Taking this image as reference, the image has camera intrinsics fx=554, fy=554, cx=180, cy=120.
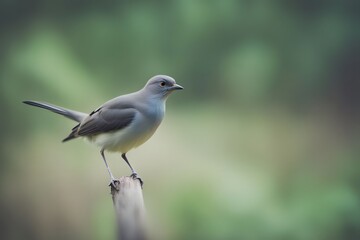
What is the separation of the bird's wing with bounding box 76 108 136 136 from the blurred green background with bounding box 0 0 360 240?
1.09m

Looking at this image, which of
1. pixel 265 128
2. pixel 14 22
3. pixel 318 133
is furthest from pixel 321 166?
pixel 14 22

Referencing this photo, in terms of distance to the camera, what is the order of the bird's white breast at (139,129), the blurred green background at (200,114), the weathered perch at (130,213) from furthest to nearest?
1. the blurred green background at (200,114)
2. the bird's white breast at (139,129)
3. the weathered perch at (130,213)

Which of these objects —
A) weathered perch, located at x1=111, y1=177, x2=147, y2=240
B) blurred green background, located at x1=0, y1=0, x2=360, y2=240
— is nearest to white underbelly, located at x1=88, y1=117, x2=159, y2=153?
weathered perch, located at x1=111, y1=177, x2=147, y2=240

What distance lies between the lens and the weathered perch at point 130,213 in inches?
56.2

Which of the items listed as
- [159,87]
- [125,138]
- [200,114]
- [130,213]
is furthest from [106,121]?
[200,114]

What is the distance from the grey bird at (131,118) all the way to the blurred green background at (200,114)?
43.8 inches

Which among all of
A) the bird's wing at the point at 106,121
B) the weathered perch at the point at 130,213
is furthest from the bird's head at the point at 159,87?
the weathered perch at the point at 130,213

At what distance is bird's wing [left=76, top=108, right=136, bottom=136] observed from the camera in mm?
2119

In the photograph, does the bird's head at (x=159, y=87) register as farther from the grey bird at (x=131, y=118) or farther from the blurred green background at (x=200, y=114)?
the blurred green background at (x=200, y=114)

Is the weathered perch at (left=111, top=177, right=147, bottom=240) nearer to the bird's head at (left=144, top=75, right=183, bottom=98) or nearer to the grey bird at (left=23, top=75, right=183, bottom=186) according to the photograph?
the grey bird at (left=23, top=75, right=183, bottom=186)

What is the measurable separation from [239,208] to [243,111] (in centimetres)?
59

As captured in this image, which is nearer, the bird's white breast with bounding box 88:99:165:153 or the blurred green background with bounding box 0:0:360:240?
the bird's white breast with bounding box 88:99:165:153

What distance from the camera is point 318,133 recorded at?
3.38 metres

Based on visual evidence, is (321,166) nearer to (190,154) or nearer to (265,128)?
(265,128)
